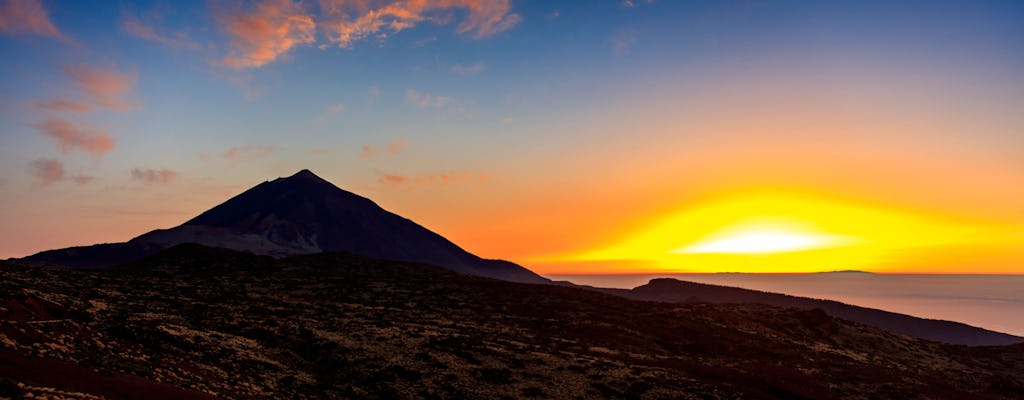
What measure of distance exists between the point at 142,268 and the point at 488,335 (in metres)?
70.1

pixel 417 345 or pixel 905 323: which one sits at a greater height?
pixel 905 323

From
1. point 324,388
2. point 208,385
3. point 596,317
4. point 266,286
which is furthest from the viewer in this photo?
point 266,286

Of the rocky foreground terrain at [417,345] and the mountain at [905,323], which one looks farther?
the mountain at [905,323]

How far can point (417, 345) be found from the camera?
51.7 meters

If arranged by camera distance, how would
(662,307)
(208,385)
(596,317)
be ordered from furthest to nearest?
(662,307), (596,317), (208,385)

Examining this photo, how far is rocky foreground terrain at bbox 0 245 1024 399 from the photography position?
32.9 metres

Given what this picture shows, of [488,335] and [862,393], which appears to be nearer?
[862,393]

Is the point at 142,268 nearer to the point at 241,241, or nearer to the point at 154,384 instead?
the point at 154,384

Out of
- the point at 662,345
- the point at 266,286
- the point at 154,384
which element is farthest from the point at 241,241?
the point at 154,384

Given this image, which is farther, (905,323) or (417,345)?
(905,323)

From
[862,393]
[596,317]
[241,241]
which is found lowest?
[862,393]

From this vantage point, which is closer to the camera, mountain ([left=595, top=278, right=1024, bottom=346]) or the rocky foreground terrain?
the rocky foreground terrain

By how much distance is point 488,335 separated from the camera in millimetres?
59938

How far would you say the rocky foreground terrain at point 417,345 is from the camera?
32875 mm
